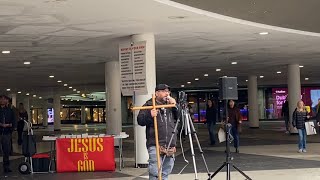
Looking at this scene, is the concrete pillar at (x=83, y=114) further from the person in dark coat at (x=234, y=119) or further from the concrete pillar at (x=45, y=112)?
the person in dark coat at (x=234, y=119)

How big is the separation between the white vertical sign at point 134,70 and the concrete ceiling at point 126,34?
1.56 feet

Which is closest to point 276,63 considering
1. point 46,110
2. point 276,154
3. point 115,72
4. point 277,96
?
point 115,72

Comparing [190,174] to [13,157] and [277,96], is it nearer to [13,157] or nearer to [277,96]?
[13,157]

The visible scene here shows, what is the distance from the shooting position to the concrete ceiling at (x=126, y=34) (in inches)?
376

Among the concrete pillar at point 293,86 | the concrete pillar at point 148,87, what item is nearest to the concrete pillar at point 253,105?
the concrete pillar at point 293,86

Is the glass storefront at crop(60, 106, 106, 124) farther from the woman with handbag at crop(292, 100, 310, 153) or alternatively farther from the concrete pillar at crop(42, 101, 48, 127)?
the woman with handbag at crop(292, 100, 310, 153)

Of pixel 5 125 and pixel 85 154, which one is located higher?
pixel 5 125

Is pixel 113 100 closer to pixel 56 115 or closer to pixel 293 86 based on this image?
pixel 293 86

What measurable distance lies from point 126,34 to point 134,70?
37.1 inches

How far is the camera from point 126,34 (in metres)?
12.7

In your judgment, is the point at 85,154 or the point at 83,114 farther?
the point at 83,114

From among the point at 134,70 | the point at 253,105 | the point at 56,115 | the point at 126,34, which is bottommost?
the point at 56,115

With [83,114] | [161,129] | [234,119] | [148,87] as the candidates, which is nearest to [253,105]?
[234,119]

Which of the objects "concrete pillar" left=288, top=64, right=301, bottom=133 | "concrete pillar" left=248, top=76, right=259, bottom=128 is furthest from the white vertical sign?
"concrete pillar" left=248, top=76, right=259, bottom=128
